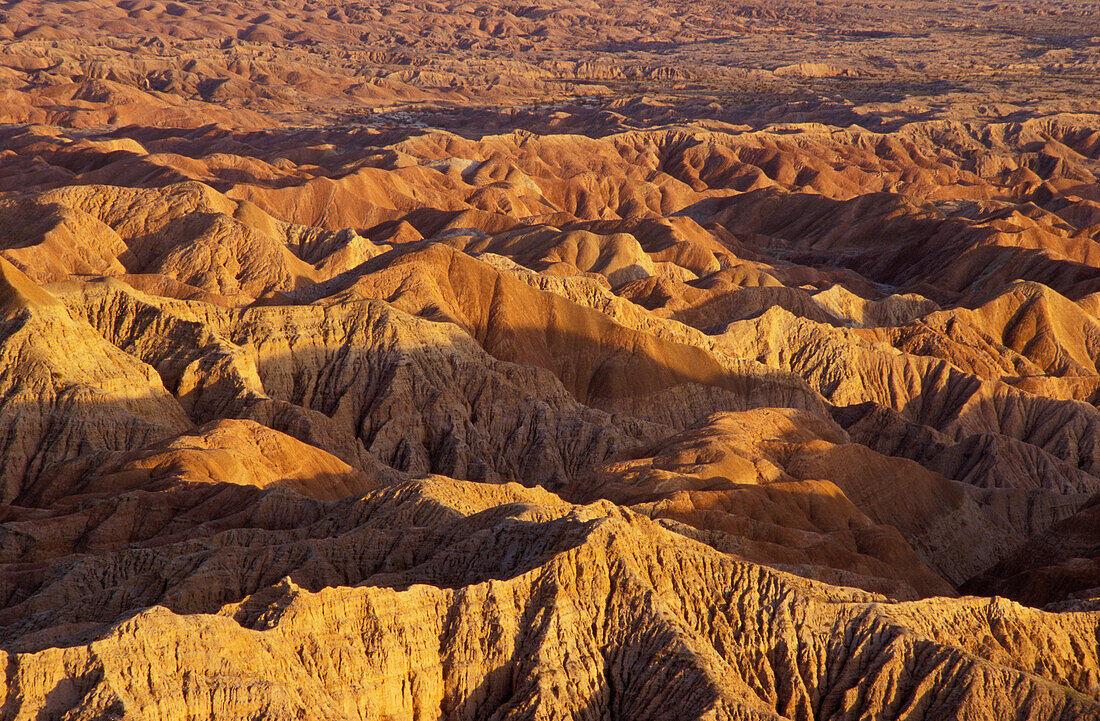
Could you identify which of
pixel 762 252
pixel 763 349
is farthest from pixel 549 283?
pixel 762 252

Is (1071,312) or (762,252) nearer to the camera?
(1071,312)

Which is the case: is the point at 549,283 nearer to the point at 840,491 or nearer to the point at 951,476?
the point at 951,476

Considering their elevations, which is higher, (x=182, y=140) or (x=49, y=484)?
(x=49, y=484)

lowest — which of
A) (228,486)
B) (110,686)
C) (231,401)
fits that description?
(231,401)

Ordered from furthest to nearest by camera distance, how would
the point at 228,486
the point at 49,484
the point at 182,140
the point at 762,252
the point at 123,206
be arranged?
the point at 182,140, the point at 762,252, the point at 123,206, the point at 49,484, the point at 228,486

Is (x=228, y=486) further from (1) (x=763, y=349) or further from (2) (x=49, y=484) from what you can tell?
(1) (x=763, y=349)

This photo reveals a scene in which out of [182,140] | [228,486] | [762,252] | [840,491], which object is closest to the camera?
[228,486]

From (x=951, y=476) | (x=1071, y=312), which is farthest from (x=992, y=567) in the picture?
(x=1071, y=312)
